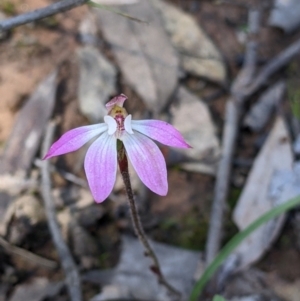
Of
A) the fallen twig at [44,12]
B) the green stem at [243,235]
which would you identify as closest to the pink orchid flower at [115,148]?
the fallen twig at [44,12]

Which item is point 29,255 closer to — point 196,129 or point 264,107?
point 196,129

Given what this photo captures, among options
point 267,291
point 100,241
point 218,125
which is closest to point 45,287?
point 100,241

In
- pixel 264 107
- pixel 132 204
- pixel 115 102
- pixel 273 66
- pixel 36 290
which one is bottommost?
pixel 36 290

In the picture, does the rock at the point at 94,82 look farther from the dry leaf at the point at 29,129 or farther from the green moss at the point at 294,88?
the green moss at the point at 294,88

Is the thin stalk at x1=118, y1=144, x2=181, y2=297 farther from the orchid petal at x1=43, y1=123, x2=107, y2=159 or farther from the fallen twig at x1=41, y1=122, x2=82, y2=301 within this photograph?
the fallen twig at x1=41, y1=122, x2=82, y2=301

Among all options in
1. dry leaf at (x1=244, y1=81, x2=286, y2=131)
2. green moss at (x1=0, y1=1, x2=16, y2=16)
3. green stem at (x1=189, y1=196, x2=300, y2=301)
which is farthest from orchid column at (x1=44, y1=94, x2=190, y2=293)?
green moss at (x1=0, y1=1, x2=16, y2=16)

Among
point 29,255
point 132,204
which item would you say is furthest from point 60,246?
point 132,204

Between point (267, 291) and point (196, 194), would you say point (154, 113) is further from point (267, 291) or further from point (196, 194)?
point (267, 291)
